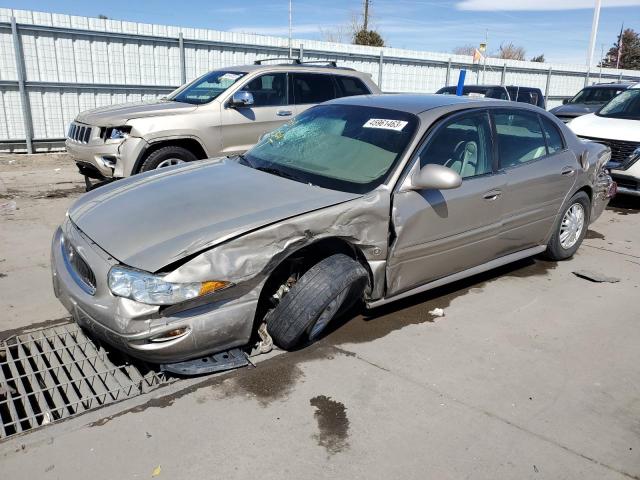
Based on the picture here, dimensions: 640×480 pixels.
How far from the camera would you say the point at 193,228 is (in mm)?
3154

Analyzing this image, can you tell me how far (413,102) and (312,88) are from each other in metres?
4.32

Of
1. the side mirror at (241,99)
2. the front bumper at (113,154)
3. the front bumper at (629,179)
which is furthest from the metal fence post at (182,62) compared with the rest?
the front bumper at (629,179)

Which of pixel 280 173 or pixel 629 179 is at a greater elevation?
pixel 280 173

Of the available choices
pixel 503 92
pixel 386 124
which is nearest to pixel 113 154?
pixel 386 124

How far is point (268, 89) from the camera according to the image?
810 centimetres

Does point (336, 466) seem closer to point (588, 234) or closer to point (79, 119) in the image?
point (588, 234)

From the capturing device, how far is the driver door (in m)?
3.81

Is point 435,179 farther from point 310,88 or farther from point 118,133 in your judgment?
point 310,88

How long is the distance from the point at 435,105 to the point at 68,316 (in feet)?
10.7

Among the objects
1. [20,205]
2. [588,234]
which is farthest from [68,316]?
[588,234]

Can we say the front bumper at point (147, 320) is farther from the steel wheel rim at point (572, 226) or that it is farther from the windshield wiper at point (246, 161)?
the steel wheel rim at point (572, 226)

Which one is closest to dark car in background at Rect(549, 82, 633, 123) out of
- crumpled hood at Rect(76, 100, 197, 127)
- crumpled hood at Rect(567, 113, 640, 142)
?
crumpled hood at Rect(567, 113, 640, 142)

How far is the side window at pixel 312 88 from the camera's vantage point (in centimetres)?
833

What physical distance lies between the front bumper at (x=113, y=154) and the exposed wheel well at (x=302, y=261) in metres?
4.12
